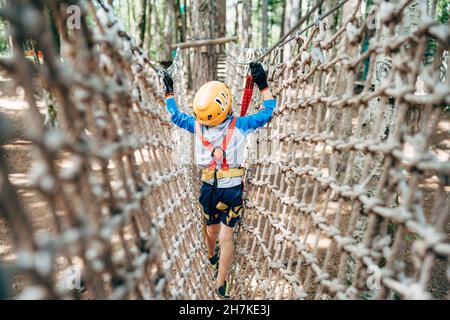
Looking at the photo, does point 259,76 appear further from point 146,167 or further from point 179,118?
point 146,167

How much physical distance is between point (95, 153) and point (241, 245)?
4.63ft

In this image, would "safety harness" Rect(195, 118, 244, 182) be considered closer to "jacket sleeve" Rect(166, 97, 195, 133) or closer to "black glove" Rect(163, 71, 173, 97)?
"jacket sleeve" Rect(166, 97, 195, 133)

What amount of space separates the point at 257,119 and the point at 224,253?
26.7 inches

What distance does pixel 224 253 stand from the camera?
63.9 inches

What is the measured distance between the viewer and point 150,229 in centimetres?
73

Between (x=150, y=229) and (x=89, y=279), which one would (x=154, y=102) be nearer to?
(x=150, y=229)

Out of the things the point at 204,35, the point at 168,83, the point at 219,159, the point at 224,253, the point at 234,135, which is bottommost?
the point at 224,253

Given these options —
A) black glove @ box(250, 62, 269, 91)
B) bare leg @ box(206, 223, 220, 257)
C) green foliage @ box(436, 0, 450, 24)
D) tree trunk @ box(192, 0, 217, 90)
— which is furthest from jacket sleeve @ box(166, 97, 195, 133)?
green foliage @ box(436, 0, 450, 24)

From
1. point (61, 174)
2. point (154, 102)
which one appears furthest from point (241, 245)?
point (61, 174)

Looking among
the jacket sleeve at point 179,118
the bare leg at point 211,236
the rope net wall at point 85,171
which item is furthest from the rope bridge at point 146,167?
the bare leg at point 211,236

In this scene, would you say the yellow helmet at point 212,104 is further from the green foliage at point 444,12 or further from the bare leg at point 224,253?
the green foliage at point 444,12

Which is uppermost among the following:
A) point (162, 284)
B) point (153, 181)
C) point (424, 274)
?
point (153, 181)

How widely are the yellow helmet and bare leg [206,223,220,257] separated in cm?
58

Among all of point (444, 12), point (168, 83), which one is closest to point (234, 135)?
point (168, 83)
